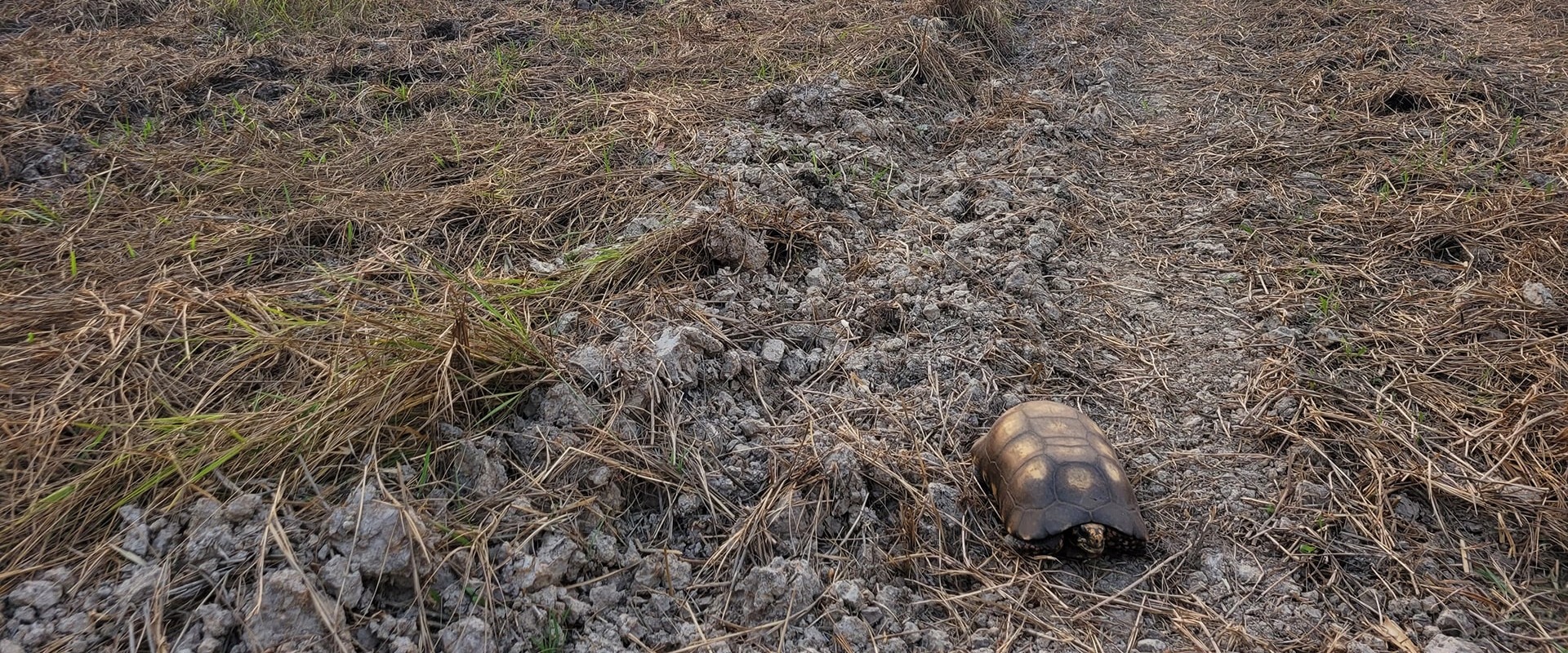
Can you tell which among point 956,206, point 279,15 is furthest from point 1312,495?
point 279,15

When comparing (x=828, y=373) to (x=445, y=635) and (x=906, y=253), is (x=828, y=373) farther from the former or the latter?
(x=445, y=635)

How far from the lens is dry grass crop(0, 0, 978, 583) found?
1932 millimetres

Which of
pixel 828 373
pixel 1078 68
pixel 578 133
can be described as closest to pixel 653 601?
pixel 828 373

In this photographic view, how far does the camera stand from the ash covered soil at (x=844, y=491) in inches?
66.2

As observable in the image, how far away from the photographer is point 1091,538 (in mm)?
1992

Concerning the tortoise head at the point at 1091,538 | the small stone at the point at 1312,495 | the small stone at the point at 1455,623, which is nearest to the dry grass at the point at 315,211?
the tortoise head at the point at 1091,538

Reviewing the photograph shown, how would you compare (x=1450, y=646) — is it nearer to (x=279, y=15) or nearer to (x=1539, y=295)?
(x=1539, y=295)

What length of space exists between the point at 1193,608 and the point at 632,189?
93.8 inches

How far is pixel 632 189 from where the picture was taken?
321 cm

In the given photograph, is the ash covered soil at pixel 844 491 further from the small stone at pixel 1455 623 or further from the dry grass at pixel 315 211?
the dry grass at pixel 315 211

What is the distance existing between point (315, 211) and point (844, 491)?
2.24 m

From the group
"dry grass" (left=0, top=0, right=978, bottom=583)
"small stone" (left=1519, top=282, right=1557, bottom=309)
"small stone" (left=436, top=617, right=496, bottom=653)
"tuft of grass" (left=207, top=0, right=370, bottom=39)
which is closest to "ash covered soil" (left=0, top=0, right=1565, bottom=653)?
"small stone" (left=436, top=617, right=496, bottom=653)

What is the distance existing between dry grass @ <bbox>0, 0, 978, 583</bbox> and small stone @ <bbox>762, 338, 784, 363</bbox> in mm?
484

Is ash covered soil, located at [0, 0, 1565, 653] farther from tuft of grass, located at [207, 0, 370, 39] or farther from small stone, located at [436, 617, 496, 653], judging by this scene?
tuft of grass, located at [207, 0, 370, 39]
